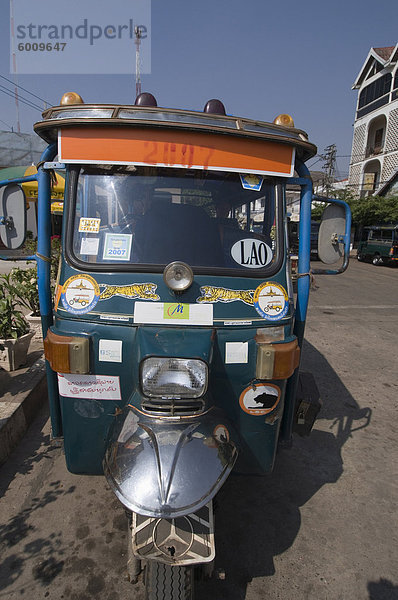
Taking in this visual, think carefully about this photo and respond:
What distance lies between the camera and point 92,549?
215 cm

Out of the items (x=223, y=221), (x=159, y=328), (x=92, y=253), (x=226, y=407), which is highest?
(x=223, y=221)

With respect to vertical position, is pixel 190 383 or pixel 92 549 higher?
pixel 190 383

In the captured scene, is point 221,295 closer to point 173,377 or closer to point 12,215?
point 173,377

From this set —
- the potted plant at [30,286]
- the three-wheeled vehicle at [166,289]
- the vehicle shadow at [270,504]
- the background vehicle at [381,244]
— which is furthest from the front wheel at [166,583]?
the background vehicle at [381,244]

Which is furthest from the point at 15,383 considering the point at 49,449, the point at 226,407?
the point at 226,407

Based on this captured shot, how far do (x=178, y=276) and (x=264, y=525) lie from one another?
181cm

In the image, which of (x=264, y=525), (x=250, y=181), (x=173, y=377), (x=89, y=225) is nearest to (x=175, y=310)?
(x=173, y=377)

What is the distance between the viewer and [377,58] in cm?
2639

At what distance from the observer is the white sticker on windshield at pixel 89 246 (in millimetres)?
2110

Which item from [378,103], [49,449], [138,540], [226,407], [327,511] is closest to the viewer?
[138,540]

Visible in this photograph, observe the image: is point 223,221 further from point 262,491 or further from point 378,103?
point 378,103

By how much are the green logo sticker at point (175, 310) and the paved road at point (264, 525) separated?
105 cm

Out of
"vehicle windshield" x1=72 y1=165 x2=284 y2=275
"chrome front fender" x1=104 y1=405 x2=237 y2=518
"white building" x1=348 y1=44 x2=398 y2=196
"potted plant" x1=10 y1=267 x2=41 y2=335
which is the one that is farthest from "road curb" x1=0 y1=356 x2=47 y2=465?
"white building" x1=348 y1=44 x2=398 y2=196

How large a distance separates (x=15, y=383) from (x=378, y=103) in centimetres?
3130
